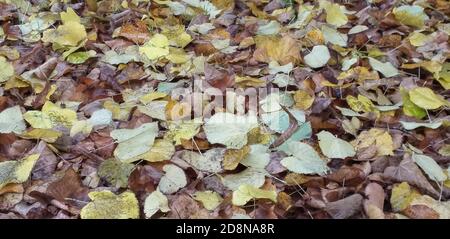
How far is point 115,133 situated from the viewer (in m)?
1.42

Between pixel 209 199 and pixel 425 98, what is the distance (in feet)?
2.45

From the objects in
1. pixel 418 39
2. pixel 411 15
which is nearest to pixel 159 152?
pixel 418 39

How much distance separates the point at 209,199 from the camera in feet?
4.14

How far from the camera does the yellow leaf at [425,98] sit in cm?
152

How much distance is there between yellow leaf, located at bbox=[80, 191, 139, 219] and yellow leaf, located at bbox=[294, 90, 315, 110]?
0.59 metres

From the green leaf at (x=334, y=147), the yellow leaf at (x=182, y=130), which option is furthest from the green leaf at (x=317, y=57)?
the yellow leaf at (x=182, y=130)

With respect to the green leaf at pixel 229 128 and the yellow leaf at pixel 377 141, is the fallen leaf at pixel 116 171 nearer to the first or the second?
the green leaf at pixel 229 128

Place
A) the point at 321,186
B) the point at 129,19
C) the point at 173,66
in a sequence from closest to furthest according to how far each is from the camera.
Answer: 1. the point at 321,186
2. the point at 173,66
3. the point at 129,19

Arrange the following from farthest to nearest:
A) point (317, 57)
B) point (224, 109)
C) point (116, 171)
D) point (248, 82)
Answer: point (317, 57) → point (248, 82) → point (224, 109) → point (116, 171)

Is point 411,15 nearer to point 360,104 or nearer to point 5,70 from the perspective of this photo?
point 360,104
